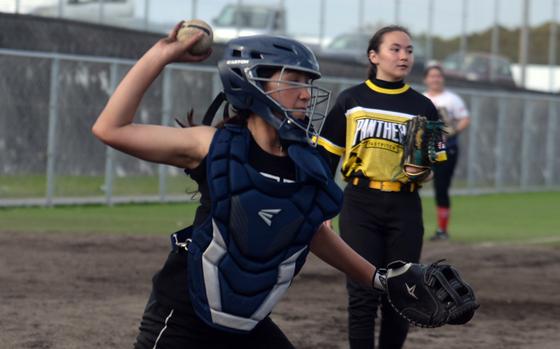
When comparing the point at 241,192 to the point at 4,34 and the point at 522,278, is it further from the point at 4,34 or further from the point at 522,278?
the point at 4,34

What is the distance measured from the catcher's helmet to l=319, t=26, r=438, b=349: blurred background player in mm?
2648

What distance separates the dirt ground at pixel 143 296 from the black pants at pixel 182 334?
126 inches

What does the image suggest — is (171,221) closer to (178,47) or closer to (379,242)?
(379,242)

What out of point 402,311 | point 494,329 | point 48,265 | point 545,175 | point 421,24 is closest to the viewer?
point 402,311

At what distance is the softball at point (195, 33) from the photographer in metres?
3.96

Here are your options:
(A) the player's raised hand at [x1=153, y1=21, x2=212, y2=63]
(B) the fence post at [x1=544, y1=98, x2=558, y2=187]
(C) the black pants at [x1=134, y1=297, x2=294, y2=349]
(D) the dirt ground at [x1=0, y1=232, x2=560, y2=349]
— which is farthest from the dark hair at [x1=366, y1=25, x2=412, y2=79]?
(B) the fence post at [x1=544, y1=98, x2=558, y2=187]

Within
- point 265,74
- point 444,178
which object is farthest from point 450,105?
point 265,74

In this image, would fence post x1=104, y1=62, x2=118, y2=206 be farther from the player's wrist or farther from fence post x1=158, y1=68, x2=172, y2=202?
the player's wrist

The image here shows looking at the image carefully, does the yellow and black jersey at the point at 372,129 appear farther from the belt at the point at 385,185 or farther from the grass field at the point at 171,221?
the grass field at the point at 171,221

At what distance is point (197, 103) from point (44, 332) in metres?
10.8

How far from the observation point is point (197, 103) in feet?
60.0

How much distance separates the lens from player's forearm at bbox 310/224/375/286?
178 inches

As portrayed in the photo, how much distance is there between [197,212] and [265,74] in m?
0.55

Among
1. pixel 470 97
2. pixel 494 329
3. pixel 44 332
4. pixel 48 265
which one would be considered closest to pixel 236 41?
pixel 44 332
